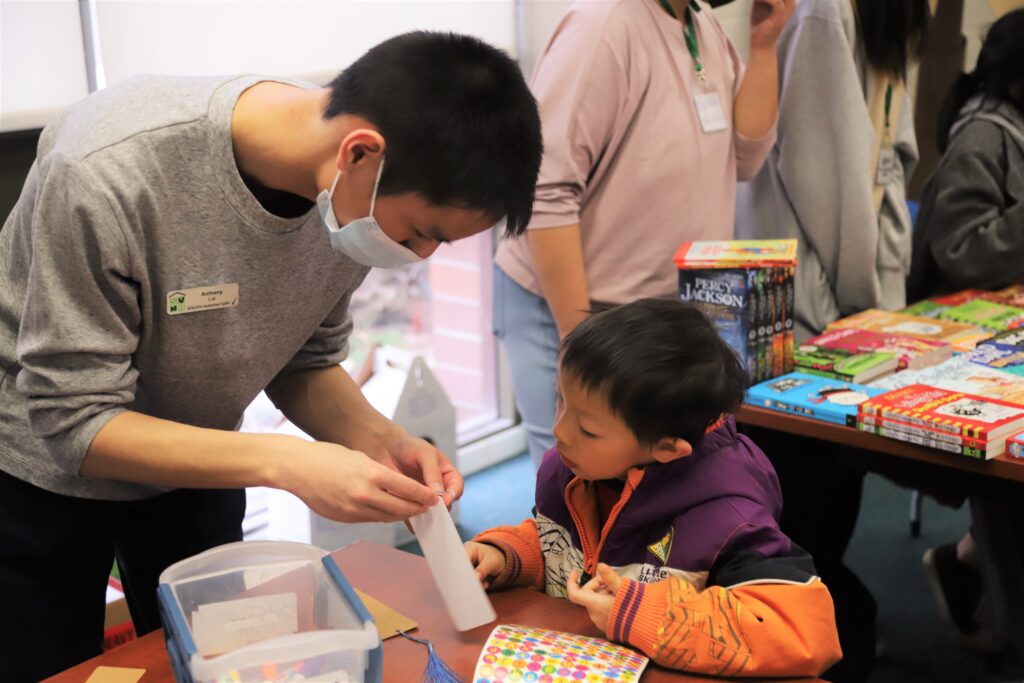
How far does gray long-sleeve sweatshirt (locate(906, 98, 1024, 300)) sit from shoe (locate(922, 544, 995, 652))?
2.52ft

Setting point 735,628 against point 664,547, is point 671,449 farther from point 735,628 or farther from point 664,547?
point 735,628

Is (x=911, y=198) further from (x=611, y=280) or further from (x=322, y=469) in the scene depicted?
(x=322, y=469)

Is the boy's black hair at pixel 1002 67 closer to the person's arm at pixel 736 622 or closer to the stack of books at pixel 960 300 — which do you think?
the stack of books at pixel 960 300

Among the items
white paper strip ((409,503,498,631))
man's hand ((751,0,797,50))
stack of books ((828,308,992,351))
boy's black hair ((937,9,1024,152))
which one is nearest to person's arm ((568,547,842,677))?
white paper strip ((409,503,498,631))

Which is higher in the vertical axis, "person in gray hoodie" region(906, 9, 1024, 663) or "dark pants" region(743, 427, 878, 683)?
"person in gray hoodie" region(906, 9, 1024, 663)

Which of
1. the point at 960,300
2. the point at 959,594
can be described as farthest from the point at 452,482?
the point at 959,594

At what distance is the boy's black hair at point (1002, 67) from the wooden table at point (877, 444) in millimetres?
1358

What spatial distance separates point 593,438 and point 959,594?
6.25 ft

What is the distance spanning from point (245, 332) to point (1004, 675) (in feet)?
5.80

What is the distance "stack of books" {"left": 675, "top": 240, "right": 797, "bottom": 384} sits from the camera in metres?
2.08

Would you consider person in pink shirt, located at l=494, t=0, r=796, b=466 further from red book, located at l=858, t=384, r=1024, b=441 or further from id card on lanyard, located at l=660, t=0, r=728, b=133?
red book, located at l=858, t=384, r=1024, b=441

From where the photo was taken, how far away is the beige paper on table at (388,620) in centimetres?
136

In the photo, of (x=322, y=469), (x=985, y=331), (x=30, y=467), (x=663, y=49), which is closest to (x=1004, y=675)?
(x=985, y=331)

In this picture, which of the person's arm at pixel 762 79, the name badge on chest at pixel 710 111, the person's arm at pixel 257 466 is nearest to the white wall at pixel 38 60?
the person's arm at pixel 257 466
